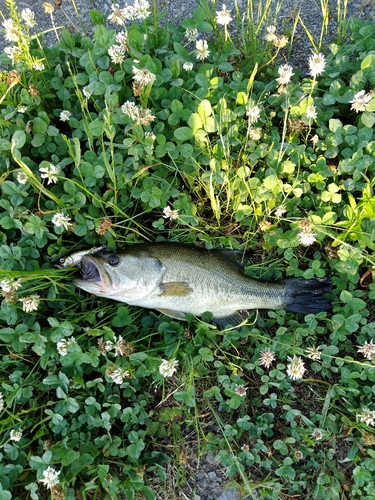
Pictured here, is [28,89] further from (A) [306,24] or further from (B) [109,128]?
(A) [306,24]

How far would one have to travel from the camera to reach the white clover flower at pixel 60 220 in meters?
3.05

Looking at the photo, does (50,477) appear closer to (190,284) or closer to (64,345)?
(64,345)

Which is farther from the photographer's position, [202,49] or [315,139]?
[315,139]

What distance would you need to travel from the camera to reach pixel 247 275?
343cm

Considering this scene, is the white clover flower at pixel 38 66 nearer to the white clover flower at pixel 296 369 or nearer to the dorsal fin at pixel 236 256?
the dorsal fin at pixel 236 256

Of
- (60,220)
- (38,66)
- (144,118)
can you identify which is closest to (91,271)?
(60,220)

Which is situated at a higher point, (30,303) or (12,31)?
(12,31)

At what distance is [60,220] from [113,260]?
45cm

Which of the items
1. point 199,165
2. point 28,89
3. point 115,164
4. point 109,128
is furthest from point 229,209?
point 28,89

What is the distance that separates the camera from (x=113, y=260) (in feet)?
10.3

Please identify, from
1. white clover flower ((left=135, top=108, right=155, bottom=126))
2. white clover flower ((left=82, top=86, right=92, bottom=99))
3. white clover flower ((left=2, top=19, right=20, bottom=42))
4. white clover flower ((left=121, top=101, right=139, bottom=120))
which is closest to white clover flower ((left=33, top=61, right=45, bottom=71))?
white clover flower ((left=2, top=19, right=20, bottom=42))

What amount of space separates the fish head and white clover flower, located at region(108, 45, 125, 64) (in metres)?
1.35

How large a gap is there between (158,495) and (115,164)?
2.39 m

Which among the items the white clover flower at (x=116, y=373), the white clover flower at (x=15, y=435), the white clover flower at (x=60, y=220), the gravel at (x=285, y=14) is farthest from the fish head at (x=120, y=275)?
the gravel at (x=285, y=14)
